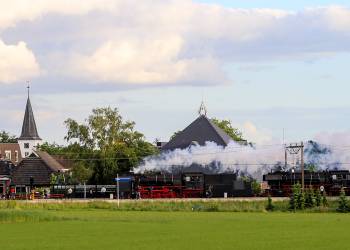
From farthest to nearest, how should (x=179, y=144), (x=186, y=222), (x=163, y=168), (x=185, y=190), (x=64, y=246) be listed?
(x=179, y=144) → (x=163, y=168) → (x=185, y=190) → (x=186, y=222) → (x=64, y=246)

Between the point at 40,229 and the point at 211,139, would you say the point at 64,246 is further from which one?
the point at 211,139

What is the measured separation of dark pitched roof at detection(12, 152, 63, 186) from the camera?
14662 cm

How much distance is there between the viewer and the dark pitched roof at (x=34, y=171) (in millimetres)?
146625

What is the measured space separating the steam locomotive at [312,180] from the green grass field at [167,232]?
1651 inches

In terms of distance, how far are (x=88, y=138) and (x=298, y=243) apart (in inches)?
4064

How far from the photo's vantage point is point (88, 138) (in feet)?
479

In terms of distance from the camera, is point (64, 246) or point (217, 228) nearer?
point (64, 246)

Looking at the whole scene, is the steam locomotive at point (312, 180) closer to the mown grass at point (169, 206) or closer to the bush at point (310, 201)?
the mown grass at point (169, 206)

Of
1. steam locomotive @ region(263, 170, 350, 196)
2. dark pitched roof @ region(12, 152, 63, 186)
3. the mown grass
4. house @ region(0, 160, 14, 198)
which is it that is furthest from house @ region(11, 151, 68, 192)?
the mown grass

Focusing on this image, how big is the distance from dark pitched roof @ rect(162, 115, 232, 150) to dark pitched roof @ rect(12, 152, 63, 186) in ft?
59.9

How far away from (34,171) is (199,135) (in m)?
25.2

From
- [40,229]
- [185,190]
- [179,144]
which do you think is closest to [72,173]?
[179,144]

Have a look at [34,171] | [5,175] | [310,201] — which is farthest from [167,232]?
[5,175]

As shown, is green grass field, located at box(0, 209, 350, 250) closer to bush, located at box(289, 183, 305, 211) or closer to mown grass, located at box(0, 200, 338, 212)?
bush, located at box(289, 183, 305, 211)
